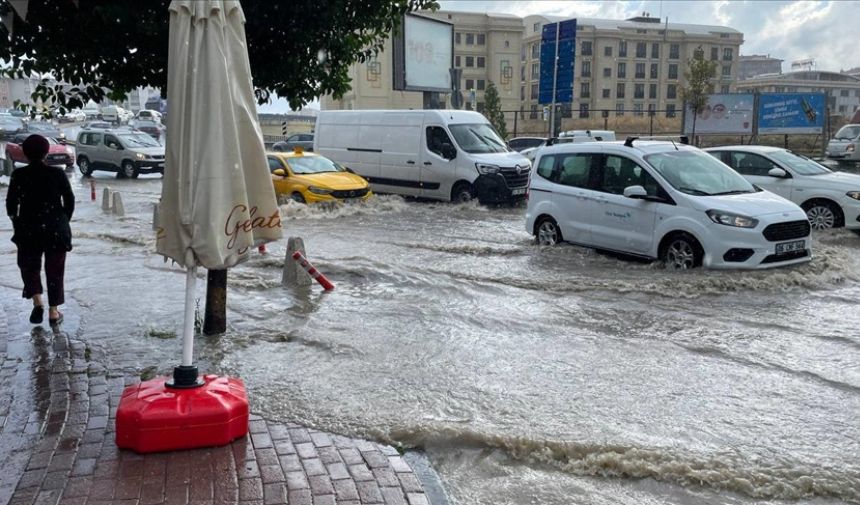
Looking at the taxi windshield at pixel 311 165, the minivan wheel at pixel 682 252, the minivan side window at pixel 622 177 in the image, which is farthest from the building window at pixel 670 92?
the minivan wheel at pixel 682 252

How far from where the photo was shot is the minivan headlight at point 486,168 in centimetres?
1809

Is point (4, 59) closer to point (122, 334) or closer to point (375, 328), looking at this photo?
point (122, 334)

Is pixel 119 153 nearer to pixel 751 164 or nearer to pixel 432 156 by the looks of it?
pixel 432 156

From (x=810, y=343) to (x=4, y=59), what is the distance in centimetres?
777

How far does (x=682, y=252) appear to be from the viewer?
1018cm

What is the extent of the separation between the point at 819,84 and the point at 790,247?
13741 cm

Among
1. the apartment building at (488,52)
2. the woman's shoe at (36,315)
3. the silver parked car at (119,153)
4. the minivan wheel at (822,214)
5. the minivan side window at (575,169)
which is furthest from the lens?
the apartment building at (488,52)

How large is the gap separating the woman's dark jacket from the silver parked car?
2158cm

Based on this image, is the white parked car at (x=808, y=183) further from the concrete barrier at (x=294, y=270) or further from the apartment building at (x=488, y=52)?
the apartment building at (x=488, y=52)

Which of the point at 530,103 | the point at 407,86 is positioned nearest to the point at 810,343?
the point at 407,86

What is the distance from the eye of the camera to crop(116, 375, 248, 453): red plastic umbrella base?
439 cm

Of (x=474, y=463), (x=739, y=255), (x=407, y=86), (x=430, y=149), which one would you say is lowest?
(x=474, y=463)

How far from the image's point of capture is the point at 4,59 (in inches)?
244

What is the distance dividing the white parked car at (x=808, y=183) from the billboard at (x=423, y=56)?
16.1 m
